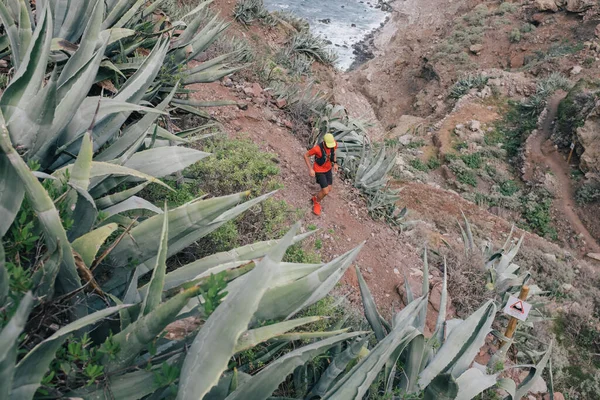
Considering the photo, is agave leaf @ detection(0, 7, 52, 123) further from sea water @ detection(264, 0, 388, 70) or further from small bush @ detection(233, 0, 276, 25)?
sea water @ detection(264, 0, 388, 70)

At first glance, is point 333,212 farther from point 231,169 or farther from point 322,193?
point 231,169

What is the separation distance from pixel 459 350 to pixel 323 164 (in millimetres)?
2894

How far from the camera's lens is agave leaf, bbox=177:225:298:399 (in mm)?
1175

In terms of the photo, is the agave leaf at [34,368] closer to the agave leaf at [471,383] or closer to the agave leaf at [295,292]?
the agave leaf at [295,292]

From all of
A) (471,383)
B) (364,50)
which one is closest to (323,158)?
(471,383)

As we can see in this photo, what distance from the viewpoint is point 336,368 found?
205cm

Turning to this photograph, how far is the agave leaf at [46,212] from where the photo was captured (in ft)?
4.08

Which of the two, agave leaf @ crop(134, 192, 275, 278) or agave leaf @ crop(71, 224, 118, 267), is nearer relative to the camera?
agave leaf @ crop(71, 224, 118, 267)

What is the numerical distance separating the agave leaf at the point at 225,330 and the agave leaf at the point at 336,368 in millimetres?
960

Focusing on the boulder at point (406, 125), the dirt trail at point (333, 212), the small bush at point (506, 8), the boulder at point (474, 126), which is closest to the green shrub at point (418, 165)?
the boulder at point (406, 125)

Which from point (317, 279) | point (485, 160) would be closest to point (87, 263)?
point (317, 279)

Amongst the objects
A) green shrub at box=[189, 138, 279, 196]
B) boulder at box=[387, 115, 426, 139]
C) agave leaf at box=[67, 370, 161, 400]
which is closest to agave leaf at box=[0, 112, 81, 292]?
agave leaf at box=[67, 370, 161, 400]

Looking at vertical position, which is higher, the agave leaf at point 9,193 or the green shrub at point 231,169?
the agave leaf at point 9,193

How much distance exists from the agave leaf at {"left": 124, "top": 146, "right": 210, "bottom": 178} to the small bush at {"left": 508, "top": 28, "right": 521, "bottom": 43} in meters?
19.9
